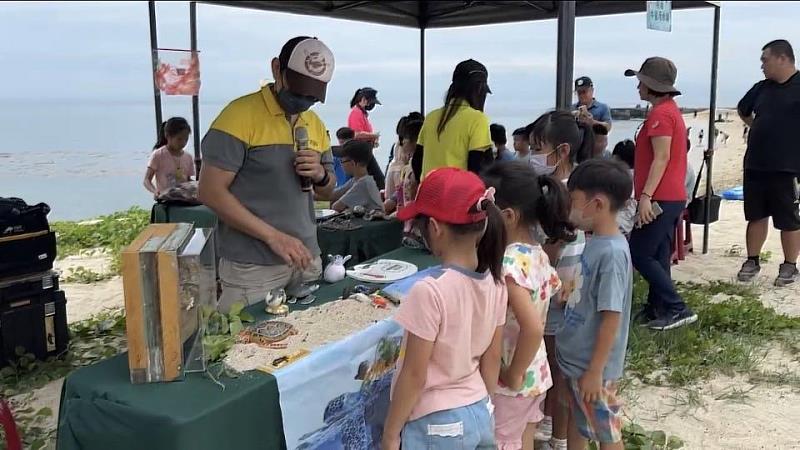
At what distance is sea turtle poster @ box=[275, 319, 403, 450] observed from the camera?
1482 mm

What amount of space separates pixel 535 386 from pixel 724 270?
388 cm

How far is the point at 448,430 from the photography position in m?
1.42

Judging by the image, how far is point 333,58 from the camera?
1.92 m

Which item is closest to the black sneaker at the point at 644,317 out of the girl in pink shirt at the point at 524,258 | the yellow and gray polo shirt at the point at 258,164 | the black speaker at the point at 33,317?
the girl in pink shirt at the point at 524,258

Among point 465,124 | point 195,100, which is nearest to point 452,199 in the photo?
point 465,124

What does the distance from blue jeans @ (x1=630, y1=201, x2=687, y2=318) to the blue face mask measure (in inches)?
86.3

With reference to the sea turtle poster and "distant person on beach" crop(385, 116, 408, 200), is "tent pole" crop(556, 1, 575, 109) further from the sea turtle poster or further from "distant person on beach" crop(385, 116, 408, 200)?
the sea turtle poster

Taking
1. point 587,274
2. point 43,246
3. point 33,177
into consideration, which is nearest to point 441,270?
point 587,274

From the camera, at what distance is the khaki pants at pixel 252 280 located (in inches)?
77.7

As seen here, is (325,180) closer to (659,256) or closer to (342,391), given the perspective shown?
(342,391)

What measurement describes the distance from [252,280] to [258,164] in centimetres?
35

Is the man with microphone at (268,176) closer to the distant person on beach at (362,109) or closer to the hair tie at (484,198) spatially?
the hair tie at (484,198)

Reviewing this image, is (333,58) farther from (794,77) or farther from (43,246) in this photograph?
(794,77)

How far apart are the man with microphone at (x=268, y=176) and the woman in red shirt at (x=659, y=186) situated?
77.6 inches
